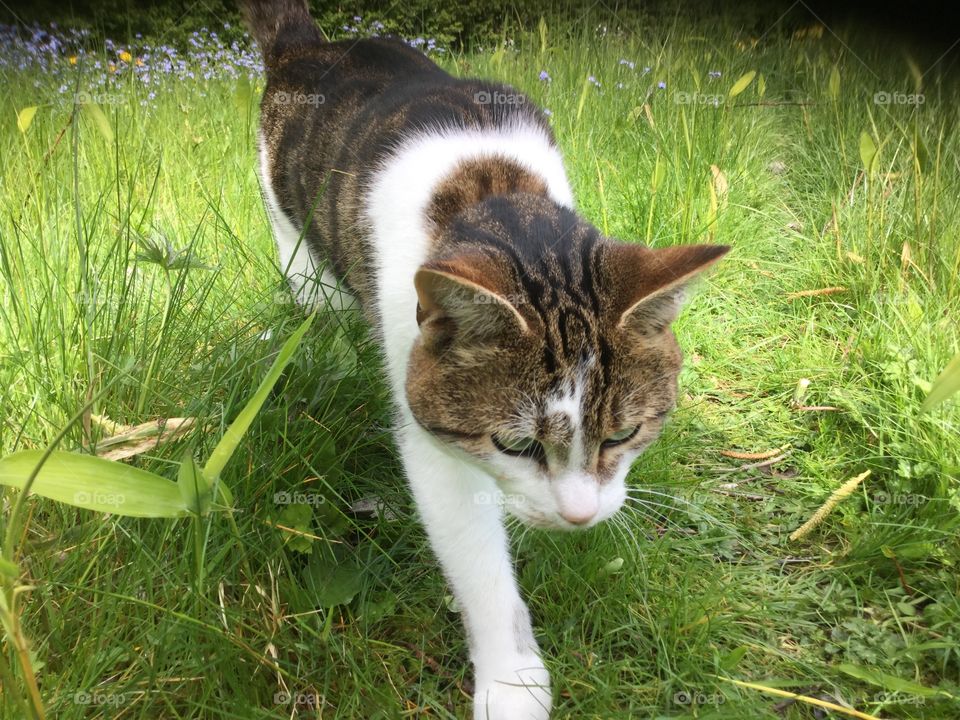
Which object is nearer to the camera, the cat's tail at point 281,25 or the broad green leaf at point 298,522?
the broad green leaf at point 298,522

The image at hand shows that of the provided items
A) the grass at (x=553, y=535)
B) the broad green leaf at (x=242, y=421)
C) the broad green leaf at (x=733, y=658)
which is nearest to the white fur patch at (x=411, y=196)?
the grass at (x=553, y=535)

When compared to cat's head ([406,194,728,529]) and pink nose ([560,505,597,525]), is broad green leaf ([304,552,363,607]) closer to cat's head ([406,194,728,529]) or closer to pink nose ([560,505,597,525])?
cat's head ([406,194,728,529])

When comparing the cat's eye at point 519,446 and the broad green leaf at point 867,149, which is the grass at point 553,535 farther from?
the cat's eye at point 519,446

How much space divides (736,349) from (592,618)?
1.32 meters

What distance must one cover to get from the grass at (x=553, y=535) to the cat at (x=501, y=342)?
0.57ft

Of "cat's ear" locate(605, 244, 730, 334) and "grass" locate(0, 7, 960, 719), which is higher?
"cat's ear" locate(605, 244, 730, 334)

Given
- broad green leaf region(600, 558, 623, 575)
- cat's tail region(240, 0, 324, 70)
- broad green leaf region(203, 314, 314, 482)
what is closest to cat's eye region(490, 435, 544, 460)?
broad green leaf region(600, 558, 623, 575)

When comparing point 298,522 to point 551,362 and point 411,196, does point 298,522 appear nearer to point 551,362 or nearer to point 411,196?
point 551,362

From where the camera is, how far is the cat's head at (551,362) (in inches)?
54.3

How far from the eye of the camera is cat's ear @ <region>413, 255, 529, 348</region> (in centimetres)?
125

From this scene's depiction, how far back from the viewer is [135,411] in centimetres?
168

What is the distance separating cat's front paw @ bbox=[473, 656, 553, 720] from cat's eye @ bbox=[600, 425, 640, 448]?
0.52 meters

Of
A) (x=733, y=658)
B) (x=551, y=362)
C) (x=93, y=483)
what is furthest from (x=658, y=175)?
(x=93, y=483)

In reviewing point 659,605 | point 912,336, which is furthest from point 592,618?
point 912,336
